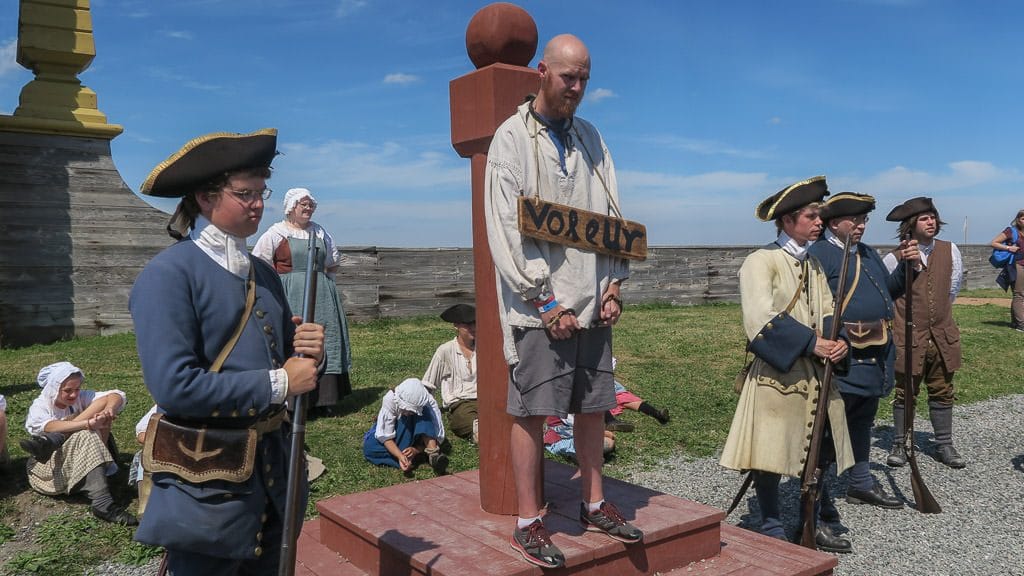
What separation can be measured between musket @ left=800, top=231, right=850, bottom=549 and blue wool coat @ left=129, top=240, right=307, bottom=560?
2994 millimetres

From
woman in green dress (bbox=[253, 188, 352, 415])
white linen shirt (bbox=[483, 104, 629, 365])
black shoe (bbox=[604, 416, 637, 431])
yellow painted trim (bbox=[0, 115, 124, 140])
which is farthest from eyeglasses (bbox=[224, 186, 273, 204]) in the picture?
yellow painted trim (bbox=[0, 115, 124, 140])

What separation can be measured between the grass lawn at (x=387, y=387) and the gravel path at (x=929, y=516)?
40 cm

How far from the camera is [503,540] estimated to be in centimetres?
367

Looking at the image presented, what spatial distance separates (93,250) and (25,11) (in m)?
3.48

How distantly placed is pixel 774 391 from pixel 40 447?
14.9 feet

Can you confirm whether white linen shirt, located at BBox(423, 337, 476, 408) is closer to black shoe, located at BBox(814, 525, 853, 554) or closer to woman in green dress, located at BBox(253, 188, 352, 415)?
Result: woman in green dress, located at BBox(253, 188, 352, 415)

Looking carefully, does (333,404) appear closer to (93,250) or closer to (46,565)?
(46,565)

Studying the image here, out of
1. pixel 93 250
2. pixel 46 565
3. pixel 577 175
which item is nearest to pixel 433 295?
pixel 93 250

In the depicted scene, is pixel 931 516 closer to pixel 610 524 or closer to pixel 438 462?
pixel 610 524

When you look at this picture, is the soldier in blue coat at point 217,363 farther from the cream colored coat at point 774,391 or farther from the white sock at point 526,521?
the cream colored coat at point 774,391

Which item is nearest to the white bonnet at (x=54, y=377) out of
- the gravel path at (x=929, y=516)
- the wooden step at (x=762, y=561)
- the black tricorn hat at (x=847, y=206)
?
the gravel path at (x=929, y=516)

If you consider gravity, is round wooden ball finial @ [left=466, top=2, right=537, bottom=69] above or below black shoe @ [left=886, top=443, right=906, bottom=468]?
above

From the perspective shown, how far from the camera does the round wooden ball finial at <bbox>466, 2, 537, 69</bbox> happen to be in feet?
12.7

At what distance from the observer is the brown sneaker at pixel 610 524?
11.7 ft
